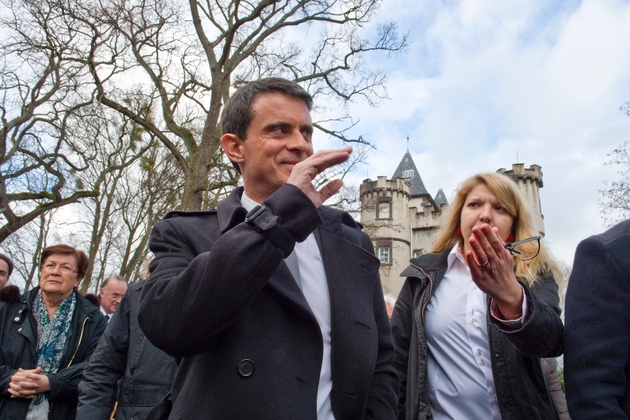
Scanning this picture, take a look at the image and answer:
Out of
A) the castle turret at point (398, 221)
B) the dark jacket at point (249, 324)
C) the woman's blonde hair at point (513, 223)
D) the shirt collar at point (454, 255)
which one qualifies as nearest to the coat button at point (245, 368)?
the dark jacket at point (249, 324)

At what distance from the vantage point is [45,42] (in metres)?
11.1

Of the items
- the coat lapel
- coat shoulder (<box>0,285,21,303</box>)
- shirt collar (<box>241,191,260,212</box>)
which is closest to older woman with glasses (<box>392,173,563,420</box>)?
the coat lapel

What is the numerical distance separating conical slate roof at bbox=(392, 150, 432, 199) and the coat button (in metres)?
39.0

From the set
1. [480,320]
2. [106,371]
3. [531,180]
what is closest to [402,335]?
[480,320]

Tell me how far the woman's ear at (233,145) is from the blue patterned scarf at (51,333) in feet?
9.68

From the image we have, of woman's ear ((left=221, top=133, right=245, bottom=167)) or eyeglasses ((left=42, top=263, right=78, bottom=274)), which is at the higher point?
woman's ear ((left=221, top=133, right=245, bottom=167))

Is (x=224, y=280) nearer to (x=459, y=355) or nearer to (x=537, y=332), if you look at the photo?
(x=537, y=332)

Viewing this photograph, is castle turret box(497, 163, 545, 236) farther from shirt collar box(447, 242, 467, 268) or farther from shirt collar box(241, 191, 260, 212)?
shirt collar box(241, 191, 260, 212)

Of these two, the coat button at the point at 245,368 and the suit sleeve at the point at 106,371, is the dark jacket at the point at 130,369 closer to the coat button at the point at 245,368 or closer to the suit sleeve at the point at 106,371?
the suit sleeve at the point at 106,371

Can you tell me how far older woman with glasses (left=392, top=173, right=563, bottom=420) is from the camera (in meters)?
2.02

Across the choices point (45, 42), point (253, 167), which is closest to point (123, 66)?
point (45, 42)

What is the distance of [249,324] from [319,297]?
327 millimetres

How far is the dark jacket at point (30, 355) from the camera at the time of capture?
381 cm

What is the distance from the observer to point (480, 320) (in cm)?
271
